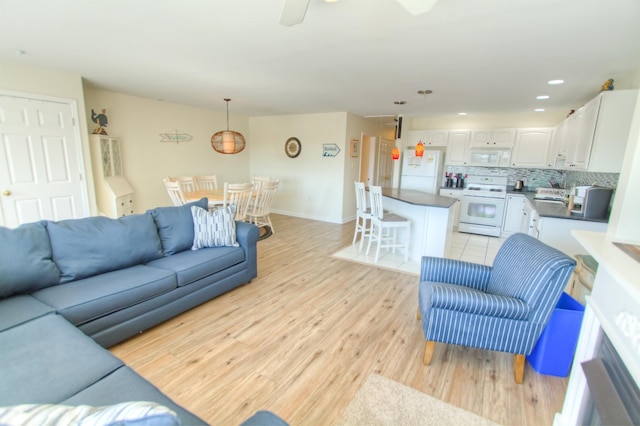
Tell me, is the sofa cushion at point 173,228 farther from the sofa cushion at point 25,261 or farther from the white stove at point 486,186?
the white stove at point 486,186

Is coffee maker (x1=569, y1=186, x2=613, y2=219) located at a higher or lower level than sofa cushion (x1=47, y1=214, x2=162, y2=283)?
higher

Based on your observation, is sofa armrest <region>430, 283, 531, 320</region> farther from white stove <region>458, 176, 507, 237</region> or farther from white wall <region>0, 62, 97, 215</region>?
white wall <region>0, 62, 97, 215</region>

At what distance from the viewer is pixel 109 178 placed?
14.6ft

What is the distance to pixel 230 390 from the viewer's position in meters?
Result: 1.78

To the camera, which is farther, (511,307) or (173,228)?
(173,228)

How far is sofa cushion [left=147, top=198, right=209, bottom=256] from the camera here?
2791mm

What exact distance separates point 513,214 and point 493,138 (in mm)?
1524

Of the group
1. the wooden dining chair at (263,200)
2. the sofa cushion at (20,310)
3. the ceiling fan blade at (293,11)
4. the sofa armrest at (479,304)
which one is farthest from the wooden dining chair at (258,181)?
the sofa armrest at (479,304)

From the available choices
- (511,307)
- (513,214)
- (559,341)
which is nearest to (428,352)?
(511,307)

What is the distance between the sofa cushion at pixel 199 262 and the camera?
8.17ft

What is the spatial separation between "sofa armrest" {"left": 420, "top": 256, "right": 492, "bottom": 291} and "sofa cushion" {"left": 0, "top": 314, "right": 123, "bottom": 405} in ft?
7.11

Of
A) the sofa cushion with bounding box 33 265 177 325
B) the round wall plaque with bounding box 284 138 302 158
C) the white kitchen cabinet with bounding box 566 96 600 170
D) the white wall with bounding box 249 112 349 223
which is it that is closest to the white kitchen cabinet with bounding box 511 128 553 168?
the white kitchen cabinet with bounding box 566 96 600 170

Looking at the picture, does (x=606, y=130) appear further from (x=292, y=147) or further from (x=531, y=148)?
(x=292, y=147)

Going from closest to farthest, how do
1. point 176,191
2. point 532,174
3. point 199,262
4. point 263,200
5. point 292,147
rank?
point 199,262 → point 176,191 → point 263,200 → point 532,174 → point 292,147
